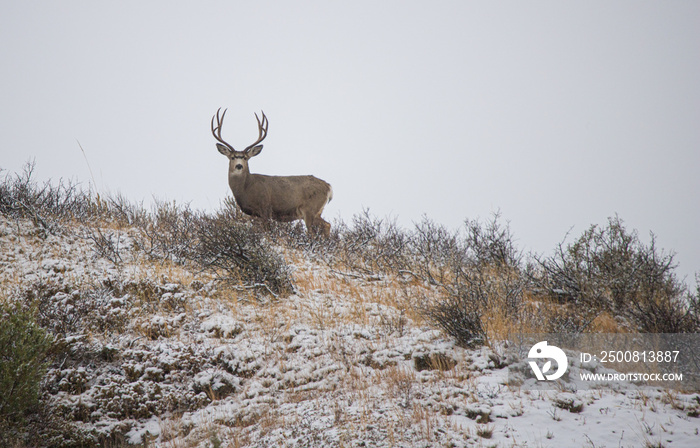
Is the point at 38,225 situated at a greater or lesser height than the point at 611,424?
greater

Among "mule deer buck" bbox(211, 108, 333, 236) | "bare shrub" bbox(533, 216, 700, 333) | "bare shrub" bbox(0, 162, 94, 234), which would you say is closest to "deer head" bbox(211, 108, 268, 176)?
"mule deer buck" bbox(211, 108, 333, 236)

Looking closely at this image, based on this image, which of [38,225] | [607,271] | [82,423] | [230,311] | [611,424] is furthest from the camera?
[38,225]

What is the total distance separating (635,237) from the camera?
22.7 feet

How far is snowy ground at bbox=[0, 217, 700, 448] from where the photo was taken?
11.6ft

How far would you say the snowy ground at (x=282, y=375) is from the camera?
11.6 ft

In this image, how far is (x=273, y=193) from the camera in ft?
33.2

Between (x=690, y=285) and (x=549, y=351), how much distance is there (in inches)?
134

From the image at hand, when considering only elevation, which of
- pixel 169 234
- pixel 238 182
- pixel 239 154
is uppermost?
pixel 239 154

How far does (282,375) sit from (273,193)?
5.94 metres

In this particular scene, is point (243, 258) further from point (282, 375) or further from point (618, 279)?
point (618, 279)

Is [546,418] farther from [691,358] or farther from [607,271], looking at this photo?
[607,271]

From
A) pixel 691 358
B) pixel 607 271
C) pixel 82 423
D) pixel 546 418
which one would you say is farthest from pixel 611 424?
pixel 82 423

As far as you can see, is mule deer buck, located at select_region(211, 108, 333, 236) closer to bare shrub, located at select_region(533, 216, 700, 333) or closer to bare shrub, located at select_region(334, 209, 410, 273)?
bare shrub, located at select_region(334, 209, 410, 273)

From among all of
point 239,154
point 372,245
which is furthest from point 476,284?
point 239,154
